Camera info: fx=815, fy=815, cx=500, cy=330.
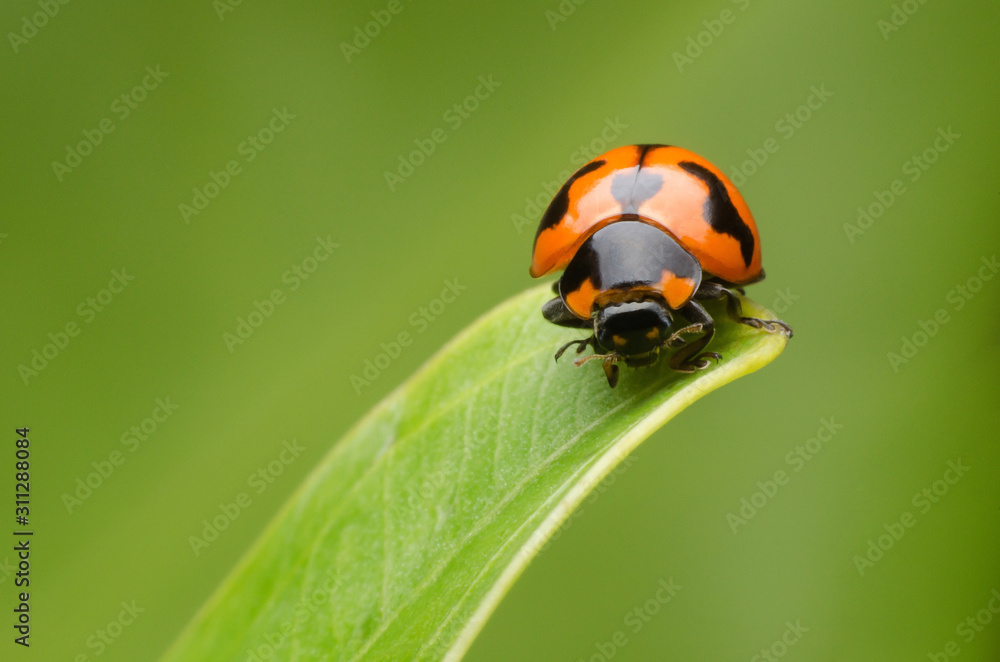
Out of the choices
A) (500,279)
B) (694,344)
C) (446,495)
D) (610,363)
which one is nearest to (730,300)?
(694,344)

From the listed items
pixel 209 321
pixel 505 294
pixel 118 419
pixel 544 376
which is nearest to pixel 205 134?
pixel 209 321

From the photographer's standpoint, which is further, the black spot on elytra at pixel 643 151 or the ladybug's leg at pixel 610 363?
the black spot on elytra at pixel 643 151

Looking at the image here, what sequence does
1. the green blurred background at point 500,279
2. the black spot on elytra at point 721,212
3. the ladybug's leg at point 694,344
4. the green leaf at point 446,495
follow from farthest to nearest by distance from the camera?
the green blurred background at point 500,279 < the black spot on elytra at point 721,212 < the ladybug's leg at point 694,344 < the green leaf at point 446,495

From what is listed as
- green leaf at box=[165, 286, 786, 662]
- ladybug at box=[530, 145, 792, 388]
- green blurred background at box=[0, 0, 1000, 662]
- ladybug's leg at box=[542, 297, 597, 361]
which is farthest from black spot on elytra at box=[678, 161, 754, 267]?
green blurred background at box=[0, 0, 1000, 662]

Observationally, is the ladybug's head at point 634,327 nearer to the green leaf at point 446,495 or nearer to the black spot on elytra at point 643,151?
the green leaf at point 446,495

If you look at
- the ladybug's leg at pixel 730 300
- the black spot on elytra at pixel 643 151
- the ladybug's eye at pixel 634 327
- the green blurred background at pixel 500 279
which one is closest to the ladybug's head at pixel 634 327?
the ladybug's eye at pixel 634 327

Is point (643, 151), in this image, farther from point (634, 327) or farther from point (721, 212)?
point (634, 327)
